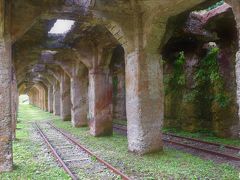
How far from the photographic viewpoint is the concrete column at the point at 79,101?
19.0m

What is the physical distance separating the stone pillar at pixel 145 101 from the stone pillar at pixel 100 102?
4693 mm

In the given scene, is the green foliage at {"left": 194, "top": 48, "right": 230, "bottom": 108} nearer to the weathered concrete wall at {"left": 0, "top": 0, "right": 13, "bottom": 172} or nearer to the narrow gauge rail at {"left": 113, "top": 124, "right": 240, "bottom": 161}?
the narrow gauge rail at {"left": 113, "top": 124, "right": 240, "bottom": 161}

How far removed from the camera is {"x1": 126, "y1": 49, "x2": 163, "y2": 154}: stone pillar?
9.47 meters

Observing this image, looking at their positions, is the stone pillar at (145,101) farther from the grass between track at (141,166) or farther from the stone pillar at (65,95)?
the stone pillar at (65,95)

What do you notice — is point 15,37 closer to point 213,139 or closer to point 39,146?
point 39,146

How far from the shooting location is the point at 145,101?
31.2 ft

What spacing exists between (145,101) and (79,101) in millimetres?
10257

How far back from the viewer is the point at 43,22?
11.6 metres

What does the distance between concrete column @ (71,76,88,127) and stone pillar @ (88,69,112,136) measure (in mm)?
4371

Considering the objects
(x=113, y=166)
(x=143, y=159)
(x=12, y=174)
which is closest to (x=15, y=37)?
(x=12, y=174)

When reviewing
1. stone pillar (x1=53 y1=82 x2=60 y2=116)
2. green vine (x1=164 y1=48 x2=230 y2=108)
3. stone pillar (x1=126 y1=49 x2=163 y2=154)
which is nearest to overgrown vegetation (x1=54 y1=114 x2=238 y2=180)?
stone pillar (x1=126 y1=49 x2=163 y2=154)

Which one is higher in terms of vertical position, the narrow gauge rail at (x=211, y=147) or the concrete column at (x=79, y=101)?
the concrete column at (x=79, y=101)

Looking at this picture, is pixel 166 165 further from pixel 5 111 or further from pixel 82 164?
pixel 5 111

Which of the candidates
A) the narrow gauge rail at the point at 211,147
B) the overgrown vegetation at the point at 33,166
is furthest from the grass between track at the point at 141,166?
the narrow gauge rail at the point at 211,147
